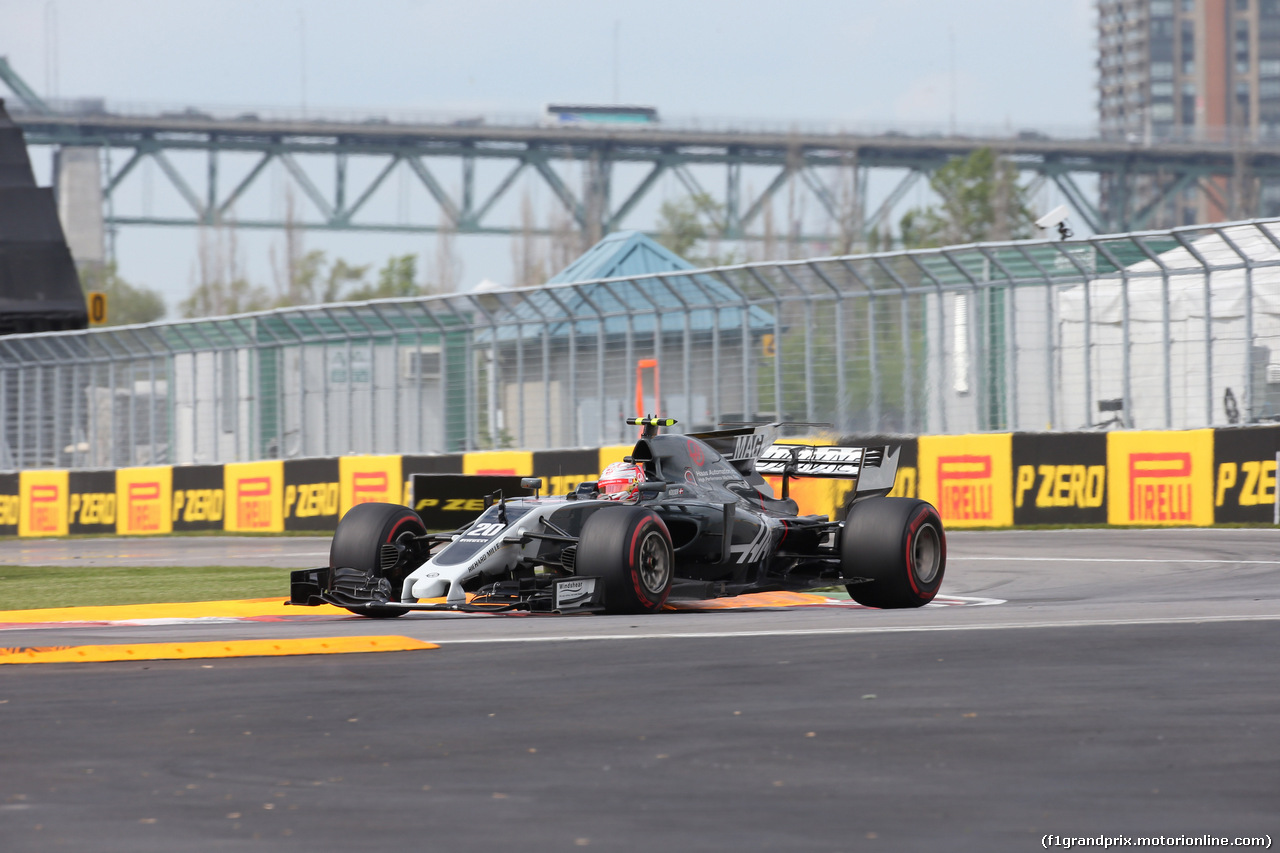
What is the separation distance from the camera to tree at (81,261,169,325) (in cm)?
9369

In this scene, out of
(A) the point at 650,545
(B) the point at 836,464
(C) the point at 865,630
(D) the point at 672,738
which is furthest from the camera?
(B) the point at 836,464

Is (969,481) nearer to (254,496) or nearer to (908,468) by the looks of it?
(908,468)

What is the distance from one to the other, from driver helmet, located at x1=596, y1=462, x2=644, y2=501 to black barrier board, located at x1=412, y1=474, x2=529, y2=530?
0.63 m

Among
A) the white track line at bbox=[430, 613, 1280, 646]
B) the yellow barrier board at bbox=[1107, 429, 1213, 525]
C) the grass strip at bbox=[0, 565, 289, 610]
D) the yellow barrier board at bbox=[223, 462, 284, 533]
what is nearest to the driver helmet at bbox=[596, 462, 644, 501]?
the white track line at bbox=[430, 613, 1280, 646]

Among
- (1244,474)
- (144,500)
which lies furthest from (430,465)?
(1244,474)

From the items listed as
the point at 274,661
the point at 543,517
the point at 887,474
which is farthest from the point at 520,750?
the point at 887,474

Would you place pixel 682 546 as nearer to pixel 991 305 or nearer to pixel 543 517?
pixel 543 517

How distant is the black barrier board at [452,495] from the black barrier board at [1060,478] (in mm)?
8814

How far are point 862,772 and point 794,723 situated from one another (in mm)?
908

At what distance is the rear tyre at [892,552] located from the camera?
11.5 meters

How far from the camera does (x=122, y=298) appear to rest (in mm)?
102562

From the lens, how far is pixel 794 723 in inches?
240

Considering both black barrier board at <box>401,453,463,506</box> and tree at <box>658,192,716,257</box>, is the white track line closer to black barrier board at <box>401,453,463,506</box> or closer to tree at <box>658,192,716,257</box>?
black barrier board at <box>401,453,463,506</box>

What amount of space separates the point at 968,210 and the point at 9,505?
157 feet
